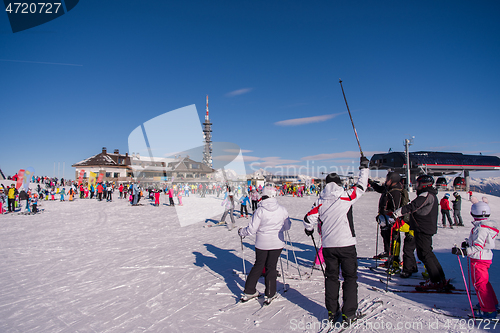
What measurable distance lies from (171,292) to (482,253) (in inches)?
177

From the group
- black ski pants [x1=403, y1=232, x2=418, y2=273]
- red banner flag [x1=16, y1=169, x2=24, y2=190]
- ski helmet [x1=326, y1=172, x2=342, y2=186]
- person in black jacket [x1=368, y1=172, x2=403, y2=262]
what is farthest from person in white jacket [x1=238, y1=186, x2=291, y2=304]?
red banner flag [x1=16, y1=169, x2=24, y2=190]

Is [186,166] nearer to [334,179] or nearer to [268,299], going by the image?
[268,299]

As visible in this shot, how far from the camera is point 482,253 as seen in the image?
314cm

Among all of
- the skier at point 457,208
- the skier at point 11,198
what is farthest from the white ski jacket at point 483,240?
the skier at point 11,198

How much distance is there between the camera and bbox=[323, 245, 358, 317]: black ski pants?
10.5 feet

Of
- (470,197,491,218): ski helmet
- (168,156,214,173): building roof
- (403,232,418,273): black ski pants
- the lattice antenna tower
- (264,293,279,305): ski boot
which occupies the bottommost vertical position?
(264,293,279,305): ski boot

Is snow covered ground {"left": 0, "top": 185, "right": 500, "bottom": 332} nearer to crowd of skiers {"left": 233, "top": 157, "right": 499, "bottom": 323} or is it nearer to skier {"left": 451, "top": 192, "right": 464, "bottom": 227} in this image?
crowd of skiers {"left": 233, "top": 157, "right": 499, "bottom": 323}

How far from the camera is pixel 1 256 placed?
6.87m

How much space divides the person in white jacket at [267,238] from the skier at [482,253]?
2.19 metres

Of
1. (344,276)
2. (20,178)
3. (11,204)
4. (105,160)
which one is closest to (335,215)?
(344,276)

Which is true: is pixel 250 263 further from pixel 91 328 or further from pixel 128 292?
pixel 91 328

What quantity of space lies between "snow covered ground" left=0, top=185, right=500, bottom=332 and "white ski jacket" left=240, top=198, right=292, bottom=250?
916 millimetres

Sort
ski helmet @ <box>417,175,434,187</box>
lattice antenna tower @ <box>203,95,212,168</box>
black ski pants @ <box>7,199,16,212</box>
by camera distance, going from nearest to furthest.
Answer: ski helmet @ <box>417,175,434,187</box>
black ski pants @ <box>7,199,16,212</box>
lattice antenna tower @ <box>203,95,212,168</box>

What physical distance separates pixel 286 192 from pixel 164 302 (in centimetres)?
3596
